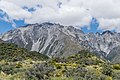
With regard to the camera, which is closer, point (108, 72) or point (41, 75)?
point (41, 75)

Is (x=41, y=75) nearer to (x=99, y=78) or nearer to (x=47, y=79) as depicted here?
(x=47, y=79)

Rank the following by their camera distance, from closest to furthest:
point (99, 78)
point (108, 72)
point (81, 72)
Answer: point (99, 78) < point (81, 72) < point (108, 72)

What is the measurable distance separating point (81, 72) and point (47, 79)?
19.4ft

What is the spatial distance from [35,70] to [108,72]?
31.2 feet

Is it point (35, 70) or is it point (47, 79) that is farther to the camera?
point (35, 70)

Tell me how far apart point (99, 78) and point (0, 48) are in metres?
158

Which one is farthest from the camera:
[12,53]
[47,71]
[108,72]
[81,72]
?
[12,53]

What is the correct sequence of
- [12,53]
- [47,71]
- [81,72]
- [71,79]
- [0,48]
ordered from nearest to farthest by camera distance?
[71,79], [47,71], [81,72], [12,53], [0,48]

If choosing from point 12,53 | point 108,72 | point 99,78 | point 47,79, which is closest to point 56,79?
point 47,79

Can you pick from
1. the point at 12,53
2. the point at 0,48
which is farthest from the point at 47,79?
the point at 0,48

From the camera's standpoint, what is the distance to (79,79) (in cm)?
2141

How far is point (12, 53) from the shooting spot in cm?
16288

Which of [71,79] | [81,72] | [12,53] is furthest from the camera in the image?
[12,53]

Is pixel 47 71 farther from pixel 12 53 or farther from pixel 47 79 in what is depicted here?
pixel 12 53
